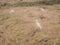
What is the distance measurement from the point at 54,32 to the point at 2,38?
3334 millimetres

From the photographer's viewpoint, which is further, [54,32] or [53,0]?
[53,0]

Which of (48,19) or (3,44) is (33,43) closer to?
(3,44)

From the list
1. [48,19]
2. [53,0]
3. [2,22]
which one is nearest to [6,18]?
[2,22]

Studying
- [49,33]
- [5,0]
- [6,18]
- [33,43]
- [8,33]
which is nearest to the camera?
[33,43]

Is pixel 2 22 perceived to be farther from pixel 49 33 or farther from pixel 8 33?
pixel 49 33

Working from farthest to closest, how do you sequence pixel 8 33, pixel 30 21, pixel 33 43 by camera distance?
pixel 30 21 → pixel 8 33 → pixel 33 43

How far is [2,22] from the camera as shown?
15.5 m

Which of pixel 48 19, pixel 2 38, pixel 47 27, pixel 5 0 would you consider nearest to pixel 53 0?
pixel 5 0

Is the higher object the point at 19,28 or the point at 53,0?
the point at 19,28

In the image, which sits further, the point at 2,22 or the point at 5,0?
the point at 5,0

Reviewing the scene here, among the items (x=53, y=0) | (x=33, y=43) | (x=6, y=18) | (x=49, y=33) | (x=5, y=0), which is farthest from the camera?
(x=5, y=0)

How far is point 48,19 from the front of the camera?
51.7 feet

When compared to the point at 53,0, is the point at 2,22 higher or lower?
higher

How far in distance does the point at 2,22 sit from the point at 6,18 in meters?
1.17
